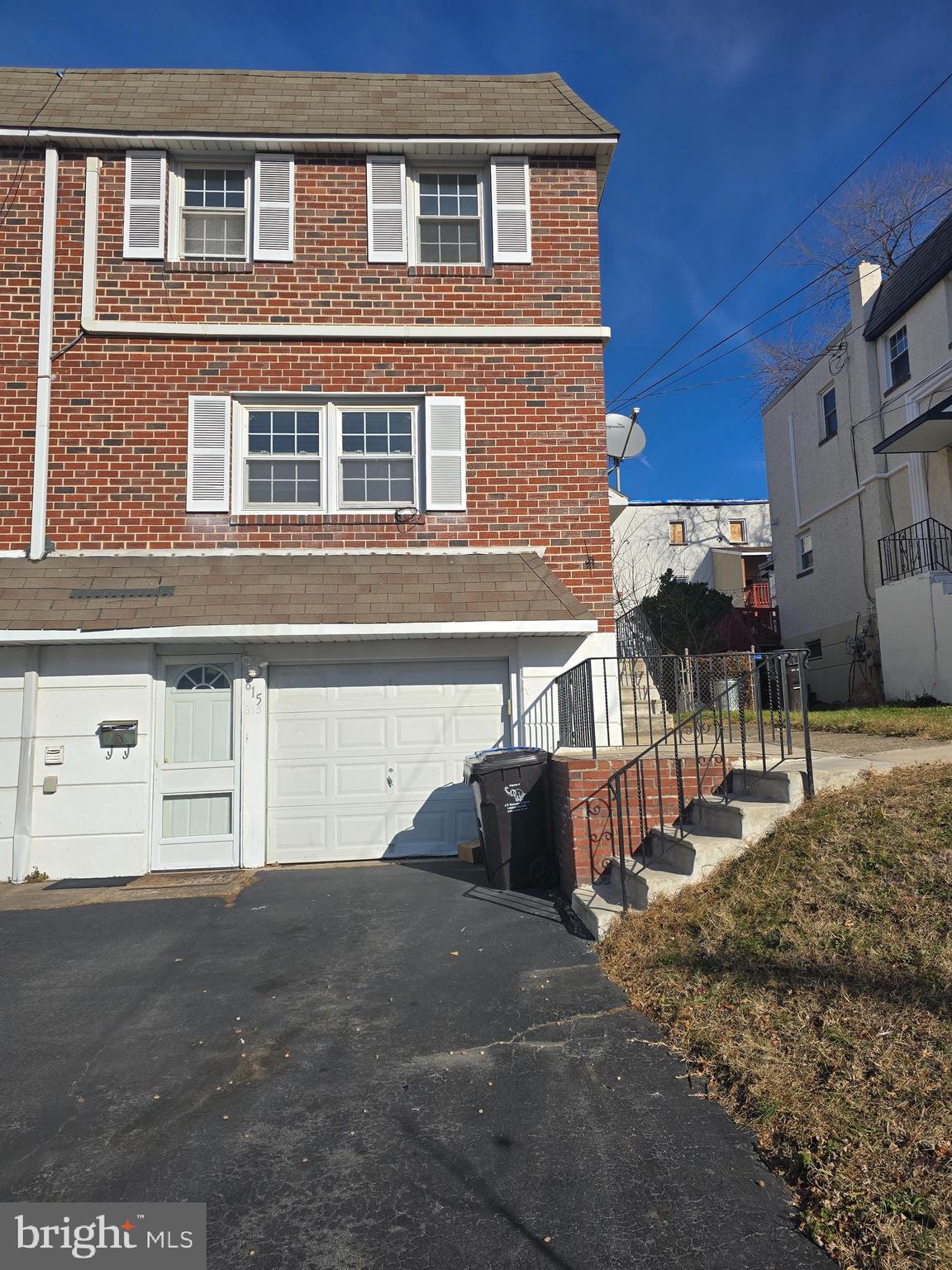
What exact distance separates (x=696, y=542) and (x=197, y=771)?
2540cm

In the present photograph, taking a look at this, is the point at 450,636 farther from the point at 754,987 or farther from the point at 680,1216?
the point at 680,1216

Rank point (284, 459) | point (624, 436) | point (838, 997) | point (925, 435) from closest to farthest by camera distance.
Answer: point (838, 997) → point (284, 459) → point (624, 436) → point (925, 435)

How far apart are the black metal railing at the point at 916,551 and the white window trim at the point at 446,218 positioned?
9069 mm

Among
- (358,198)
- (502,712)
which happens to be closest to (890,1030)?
(502,712)

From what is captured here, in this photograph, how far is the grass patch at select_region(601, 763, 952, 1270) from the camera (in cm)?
268

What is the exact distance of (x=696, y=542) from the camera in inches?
1216

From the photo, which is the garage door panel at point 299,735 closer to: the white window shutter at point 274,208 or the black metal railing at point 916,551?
the white window shutter at point 274,208

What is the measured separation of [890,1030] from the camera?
11.4ft

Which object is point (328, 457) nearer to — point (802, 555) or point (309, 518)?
point (309, 518)

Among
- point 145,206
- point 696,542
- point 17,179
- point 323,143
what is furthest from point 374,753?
point 696,542

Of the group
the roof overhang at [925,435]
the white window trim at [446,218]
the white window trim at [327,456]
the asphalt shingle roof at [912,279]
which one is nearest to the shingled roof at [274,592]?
the white window trim at [327,456]

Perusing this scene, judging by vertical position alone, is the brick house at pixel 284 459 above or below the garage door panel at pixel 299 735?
above

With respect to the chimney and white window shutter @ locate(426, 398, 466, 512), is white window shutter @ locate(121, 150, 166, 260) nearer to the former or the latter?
white window shutter @ locate(426, 398, 466, 512)

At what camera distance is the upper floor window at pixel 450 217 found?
A: 32.9 ft
